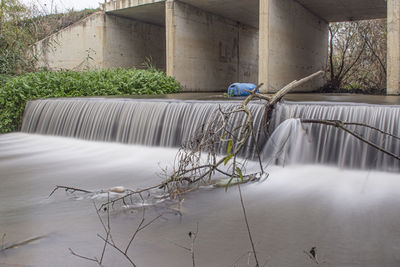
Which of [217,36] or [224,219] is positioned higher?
[217,36]

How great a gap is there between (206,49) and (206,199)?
12814 millimetres

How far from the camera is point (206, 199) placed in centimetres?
370

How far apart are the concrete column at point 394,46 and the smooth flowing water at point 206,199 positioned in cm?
467

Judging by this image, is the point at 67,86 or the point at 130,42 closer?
the point at 67,86

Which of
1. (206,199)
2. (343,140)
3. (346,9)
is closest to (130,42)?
(346,9)

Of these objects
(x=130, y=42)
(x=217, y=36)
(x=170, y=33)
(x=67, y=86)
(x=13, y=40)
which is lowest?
(x=67, y=86)

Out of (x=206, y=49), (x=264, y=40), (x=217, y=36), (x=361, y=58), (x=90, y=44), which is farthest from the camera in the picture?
(x=361, y=58)

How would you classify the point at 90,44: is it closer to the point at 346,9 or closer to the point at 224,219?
the point at 346,9

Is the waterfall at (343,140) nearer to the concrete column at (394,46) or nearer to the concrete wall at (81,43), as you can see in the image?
the concrete column at (394,46)

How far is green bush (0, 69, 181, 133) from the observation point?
30.0ft

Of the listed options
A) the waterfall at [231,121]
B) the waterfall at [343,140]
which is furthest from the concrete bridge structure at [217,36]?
the waterfall at [343,140]

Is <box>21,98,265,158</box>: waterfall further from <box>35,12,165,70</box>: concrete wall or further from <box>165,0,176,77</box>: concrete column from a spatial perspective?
<box>35,12,165,70</box>: concrete wall

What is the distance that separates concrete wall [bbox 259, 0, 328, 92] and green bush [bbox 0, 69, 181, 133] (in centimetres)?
333

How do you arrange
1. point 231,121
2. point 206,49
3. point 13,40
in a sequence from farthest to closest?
point 206,49 < point 13,40 < point 231,121
